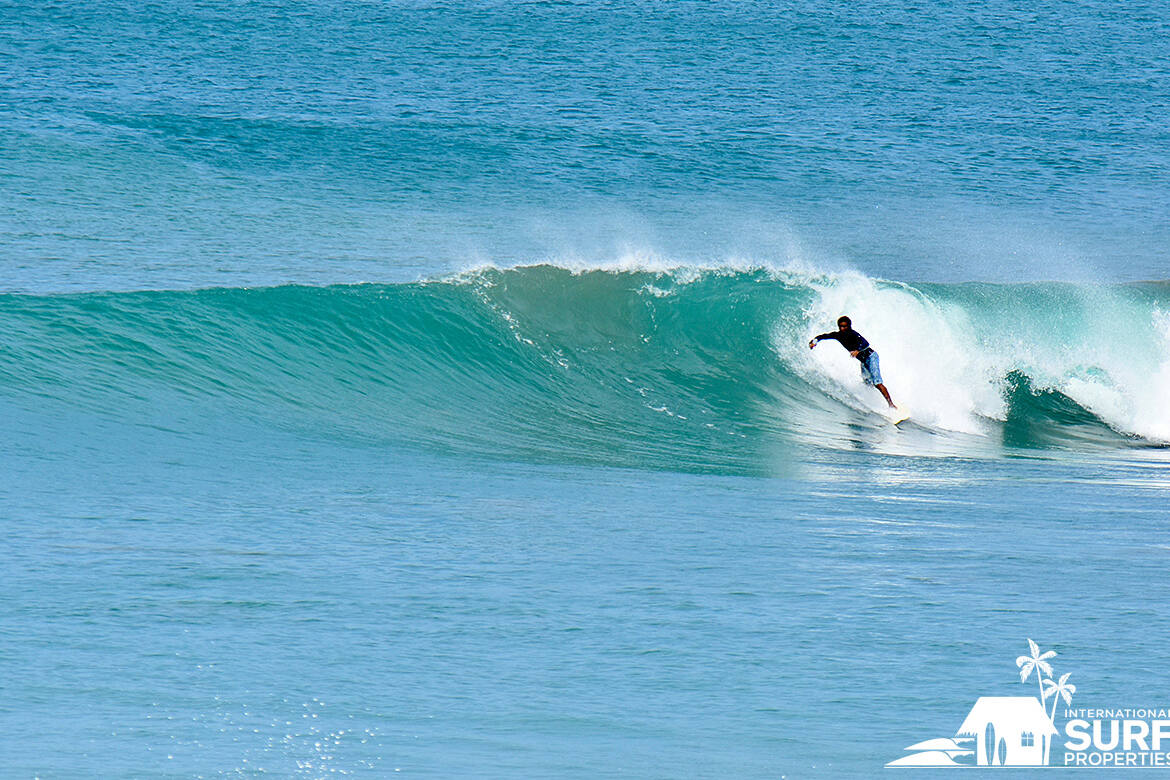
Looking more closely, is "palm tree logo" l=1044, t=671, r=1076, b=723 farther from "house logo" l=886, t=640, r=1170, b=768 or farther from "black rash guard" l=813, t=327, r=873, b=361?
"black rash guard" l=813, t=327, r=873, b=361

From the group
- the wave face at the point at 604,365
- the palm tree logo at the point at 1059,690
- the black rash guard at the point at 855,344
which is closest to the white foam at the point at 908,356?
the wave face at the point at 604,365

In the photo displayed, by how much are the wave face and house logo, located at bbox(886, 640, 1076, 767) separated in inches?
189

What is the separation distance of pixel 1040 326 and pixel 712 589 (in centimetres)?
1112

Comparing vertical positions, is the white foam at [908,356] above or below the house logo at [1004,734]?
above

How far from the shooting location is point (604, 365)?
13773 millimetres

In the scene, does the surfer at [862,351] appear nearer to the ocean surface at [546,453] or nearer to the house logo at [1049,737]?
the ocean surface at [546,453]

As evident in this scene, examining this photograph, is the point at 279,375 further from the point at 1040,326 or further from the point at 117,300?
the point at 1040,326

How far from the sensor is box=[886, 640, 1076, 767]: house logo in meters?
4.83

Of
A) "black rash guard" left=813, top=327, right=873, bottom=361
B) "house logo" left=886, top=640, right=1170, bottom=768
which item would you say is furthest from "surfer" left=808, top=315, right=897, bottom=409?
"house logo" left=886, top=640, right=1170, bottom=768


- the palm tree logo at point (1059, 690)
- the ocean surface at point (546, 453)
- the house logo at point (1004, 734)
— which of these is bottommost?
the house logo at point (1004, 734)

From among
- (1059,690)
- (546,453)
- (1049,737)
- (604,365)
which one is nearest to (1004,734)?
(1049,737)

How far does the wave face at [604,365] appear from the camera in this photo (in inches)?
433

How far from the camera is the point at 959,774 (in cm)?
475

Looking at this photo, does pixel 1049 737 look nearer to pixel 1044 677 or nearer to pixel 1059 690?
pixel 1059 690
